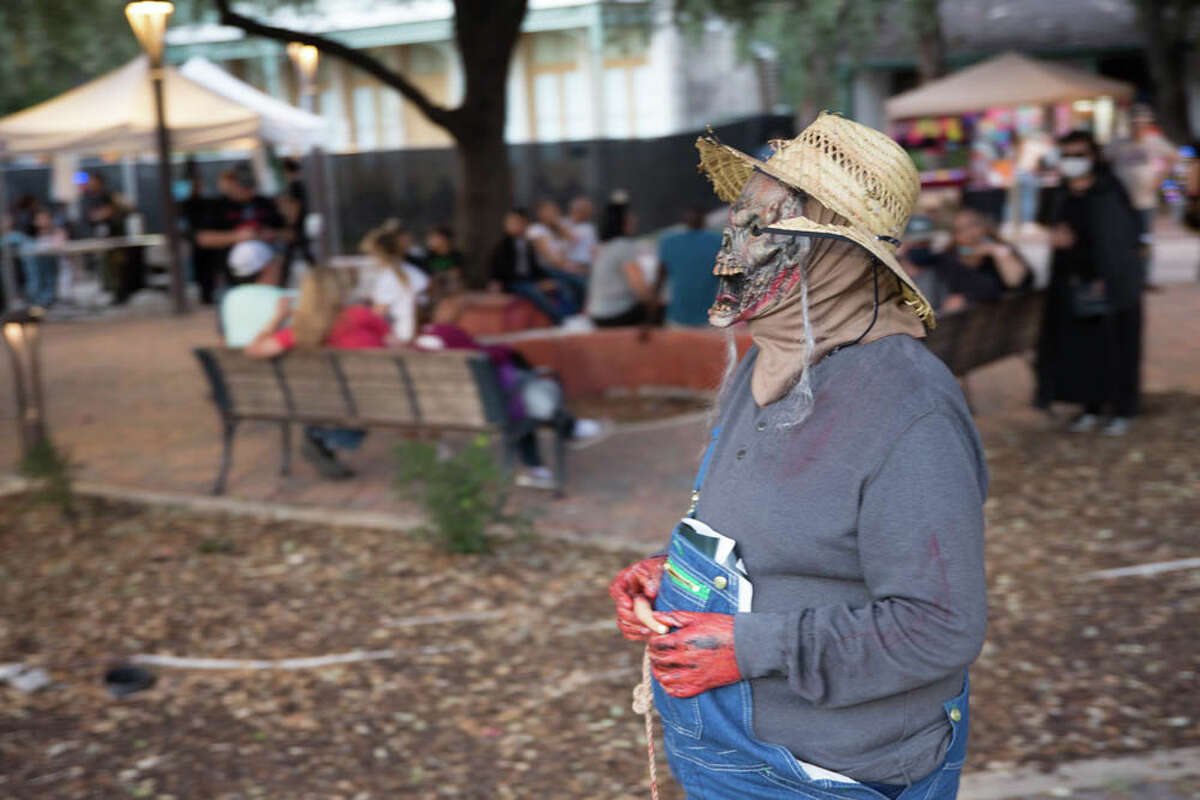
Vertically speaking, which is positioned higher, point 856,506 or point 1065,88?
point 1065,88

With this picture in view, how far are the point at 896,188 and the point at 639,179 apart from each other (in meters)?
24.5

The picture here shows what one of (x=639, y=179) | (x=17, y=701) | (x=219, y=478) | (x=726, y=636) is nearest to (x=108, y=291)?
(x=639, y=179)

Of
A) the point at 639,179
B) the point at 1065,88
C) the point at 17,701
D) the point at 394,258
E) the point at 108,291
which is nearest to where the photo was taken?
the point at 17,701

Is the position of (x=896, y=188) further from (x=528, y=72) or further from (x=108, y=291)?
(x=528, y=72)

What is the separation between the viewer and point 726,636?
6.14 feet

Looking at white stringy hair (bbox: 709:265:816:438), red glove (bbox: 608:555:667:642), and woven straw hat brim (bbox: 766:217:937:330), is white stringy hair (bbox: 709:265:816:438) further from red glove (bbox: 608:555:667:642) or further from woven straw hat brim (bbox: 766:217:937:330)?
red glove (bbox: 608:555:667:642)

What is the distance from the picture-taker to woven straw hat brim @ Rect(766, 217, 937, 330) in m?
1.81

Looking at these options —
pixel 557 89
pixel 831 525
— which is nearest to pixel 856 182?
pixel 831 525

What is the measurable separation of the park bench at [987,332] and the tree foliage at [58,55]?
12932mm

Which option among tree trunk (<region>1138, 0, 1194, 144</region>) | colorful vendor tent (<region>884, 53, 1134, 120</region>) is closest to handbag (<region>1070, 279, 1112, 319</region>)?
colorful vendor tent (<region>884, 53, 1134, 120</region>)

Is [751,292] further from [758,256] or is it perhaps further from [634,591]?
[634,591]

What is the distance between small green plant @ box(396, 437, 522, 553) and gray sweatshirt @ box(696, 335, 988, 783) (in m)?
4.08

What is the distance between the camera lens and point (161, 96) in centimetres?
1594

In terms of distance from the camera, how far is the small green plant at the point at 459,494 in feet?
19.6
